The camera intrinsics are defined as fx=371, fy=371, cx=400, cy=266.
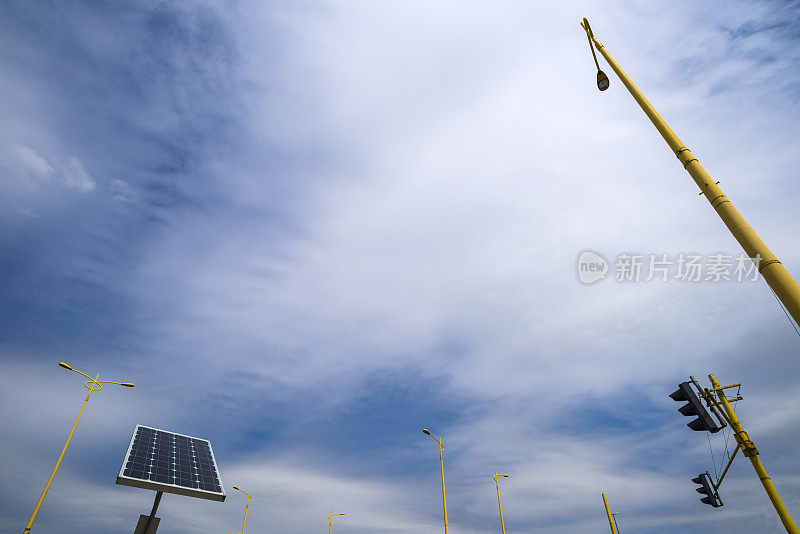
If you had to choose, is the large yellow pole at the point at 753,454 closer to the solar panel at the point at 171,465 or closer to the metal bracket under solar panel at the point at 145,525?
the metal bracket under solar panel at the point at 145,525

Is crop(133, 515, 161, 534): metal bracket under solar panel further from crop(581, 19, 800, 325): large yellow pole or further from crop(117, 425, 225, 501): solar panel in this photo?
crop(581, 19, 800, 325): large yellow pole

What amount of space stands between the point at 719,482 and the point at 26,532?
29.6 metres

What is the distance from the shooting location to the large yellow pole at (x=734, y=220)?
5.98 meters

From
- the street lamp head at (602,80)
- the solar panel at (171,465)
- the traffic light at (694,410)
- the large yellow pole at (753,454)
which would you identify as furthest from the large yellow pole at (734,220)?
the solar panel at (171,465)

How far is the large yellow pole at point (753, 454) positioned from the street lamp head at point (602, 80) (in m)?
9.90

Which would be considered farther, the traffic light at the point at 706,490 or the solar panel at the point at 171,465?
the solar panel at the point at 171,465

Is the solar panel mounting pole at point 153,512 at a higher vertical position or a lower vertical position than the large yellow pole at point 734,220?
lower

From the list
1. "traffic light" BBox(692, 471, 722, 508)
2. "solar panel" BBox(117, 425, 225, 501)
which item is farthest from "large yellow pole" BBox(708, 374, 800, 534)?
"solar panel" BBox(117, 425, 225, 501)

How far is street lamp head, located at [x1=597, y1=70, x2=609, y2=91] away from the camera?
37.0 ft

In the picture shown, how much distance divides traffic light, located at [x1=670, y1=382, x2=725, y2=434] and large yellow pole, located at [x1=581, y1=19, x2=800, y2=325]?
174 inches

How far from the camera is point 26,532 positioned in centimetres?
1802

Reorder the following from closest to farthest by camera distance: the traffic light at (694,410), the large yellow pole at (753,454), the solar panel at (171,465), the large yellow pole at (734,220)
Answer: the large yellow pole at (734,220)
the traffic light at (694,410)
the large yellow pole at (753,454)
the solar panel at (171,465)

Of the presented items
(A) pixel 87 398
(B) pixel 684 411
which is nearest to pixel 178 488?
(A) pixel 87 398

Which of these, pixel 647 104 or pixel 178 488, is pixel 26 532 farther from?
pixel 647 104
